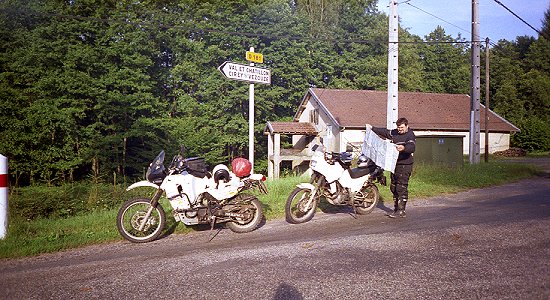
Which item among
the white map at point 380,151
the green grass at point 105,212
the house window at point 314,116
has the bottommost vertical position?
the green grass at point 105,212

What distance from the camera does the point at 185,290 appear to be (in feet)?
13.9

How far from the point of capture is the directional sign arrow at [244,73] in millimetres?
9984

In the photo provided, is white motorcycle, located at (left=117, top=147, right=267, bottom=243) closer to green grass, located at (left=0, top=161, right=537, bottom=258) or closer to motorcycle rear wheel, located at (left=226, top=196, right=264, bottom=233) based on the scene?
motorcycle rear wheel, located at (left=226, top=196, right=264, bottom=233)

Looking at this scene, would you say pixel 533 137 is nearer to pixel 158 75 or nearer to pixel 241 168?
pixel 158 75

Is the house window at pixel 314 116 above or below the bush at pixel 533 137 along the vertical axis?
above

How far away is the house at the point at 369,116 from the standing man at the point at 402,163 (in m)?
26.9

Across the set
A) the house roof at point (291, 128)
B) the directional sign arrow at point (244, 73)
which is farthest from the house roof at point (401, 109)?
the directional sign arrow at point (244, 73)

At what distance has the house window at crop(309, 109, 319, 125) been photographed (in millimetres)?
39906

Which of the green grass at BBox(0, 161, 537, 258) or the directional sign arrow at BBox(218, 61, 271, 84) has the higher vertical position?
the directional sign arrow at BBox(218, 61, 271, 84)

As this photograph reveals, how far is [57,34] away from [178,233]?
34276mm

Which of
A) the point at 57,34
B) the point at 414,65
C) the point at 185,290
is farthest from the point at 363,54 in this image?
the point at 185,290

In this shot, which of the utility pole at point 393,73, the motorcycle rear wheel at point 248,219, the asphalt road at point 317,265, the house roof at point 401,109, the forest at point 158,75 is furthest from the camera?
the house roof at point 401,109

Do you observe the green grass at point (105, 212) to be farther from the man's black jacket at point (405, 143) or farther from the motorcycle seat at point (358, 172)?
the man's black jacket at point (405, 143)

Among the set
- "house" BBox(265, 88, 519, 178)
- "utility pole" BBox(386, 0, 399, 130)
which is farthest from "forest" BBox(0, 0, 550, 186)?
"utility pole" BBox(386, 0, 399, 130)
